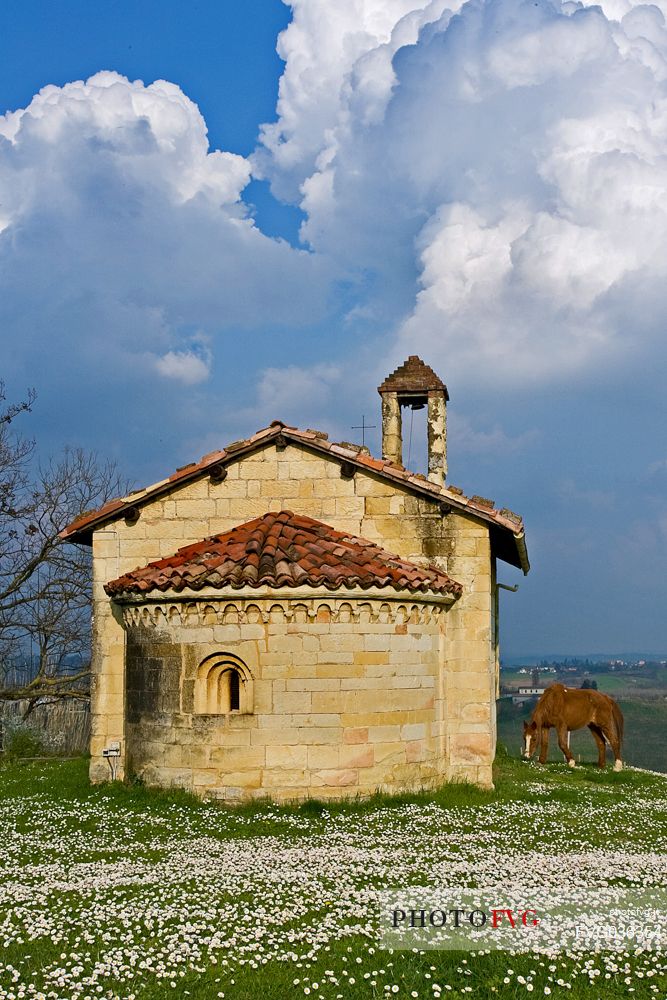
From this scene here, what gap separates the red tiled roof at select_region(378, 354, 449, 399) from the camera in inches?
758

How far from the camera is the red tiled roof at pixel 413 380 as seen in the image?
19.2 metres

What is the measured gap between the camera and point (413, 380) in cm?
1928

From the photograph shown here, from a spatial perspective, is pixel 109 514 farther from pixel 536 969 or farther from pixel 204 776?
pixel 536 969

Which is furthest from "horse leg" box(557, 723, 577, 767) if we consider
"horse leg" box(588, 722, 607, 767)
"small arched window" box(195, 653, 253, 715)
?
"small arched window" box(195, 653, 253, 715)

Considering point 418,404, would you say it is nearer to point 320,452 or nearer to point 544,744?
point 320,452

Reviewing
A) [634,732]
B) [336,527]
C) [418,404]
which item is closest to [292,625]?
[336,527]

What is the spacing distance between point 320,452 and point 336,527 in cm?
138

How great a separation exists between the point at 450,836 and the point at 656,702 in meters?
76.7

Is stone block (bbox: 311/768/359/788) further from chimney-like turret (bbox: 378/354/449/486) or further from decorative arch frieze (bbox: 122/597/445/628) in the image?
chimney-like turret (bbox: 378/354/449/486)

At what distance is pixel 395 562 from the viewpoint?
590 inches

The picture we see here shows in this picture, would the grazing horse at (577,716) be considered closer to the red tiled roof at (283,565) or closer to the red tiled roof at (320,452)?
the red tiled roof at (320,452)

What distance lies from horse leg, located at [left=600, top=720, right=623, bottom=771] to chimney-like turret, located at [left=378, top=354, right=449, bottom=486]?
6.87m

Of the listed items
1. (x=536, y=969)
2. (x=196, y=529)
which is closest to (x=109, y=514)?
(x=196, y=529)

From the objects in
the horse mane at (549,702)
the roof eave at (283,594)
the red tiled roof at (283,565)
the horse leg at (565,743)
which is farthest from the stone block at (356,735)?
the horse mane at (549,702)
